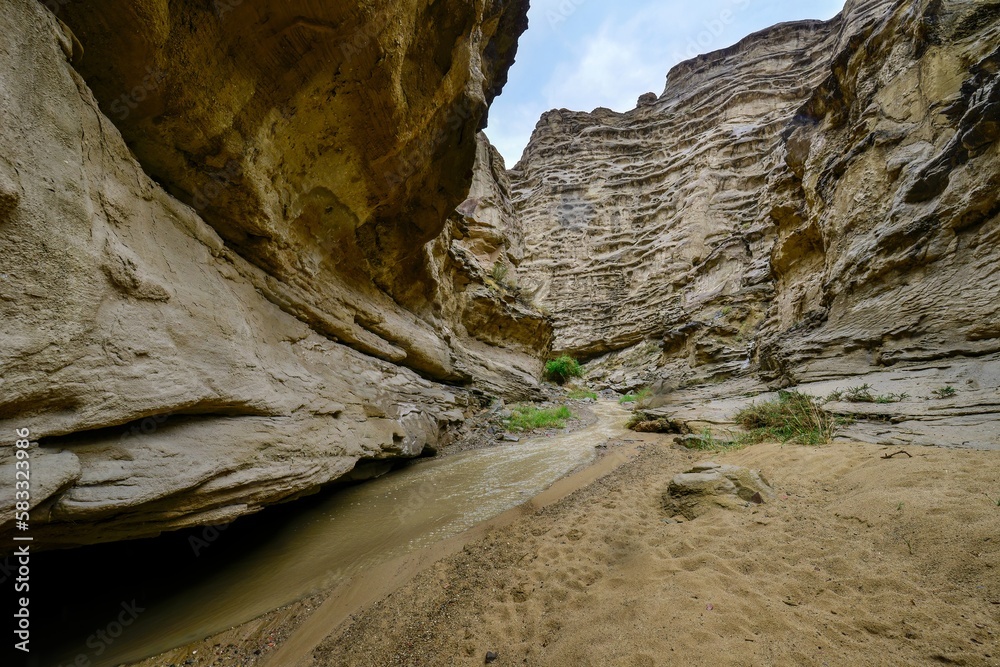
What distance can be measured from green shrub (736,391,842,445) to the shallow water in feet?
9.73

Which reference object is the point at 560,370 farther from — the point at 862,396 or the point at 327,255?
the point at 327,255

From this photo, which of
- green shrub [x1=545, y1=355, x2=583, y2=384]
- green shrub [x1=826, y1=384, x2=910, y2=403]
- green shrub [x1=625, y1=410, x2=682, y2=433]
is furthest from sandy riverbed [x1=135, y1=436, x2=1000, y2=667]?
green shrub [x1=545, y1=355, x2=583, y2=384]

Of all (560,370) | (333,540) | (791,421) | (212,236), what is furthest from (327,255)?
(560,370)

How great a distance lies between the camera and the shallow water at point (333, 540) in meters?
2.54

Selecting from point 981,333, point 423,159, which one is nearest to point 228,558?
point 423,159

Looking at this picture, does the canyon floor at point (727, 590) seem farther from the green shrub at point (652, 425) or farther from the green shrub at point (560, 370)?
the green shrub at point (560, 370)

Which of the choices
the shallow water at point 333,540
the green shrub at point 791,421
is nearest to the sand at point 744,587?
the shallow water at point 333,540

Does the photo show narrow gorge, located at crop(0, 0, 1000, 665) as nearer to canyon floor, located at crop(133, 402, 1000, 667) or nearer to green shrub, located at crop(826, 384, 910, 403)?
green shrub, located at crop(826, 384, 910, 403)

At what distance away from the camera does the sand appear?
5.22 feet

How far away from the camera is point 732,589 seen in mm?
2045

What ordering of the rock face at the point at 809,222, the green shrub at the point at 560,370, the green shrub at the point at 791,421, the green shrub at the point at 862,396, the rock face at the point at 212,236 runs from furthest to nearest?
the green shrub at the point at 560,370
the rock face at the point at 809,222
the green shrub at the point at 862,396
the green shrub at the point at 791,421
the rock face at the point at 212,236

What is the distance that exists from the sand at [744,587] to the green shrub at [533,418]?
5.80 metres

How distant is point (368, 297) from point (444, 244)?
3.98m

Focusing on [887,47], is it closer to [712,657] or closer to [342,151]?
[342,151]
